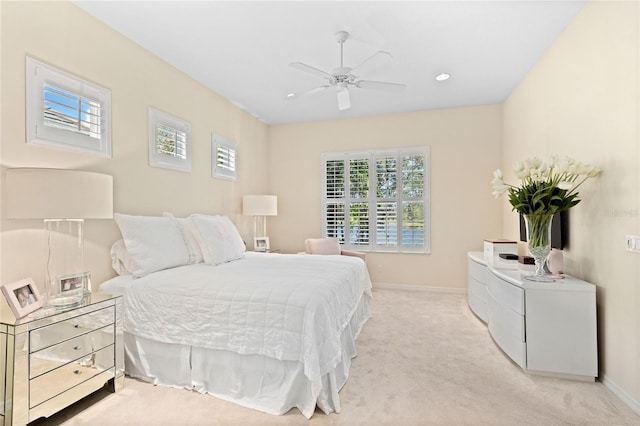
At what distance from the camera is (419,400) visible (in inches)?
81.8

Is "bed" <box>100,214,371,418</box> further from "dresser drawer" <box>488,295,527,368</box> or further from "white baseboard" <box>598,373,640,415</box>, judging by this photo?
"white baseboard" <box>598,373,640,415</box>

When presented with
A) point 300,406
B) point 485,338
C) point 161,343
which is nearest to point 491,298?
point 485,338

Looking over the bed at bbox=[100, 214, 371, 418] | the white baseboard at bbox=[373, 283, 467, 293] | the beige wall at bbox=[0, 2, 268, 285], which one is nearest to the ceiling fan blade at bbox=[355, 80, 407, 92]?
the bed at bbox=[100, 214, 371, 418]

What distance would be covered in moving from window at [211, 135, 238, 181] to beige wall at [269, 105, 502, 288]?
152 centimetres

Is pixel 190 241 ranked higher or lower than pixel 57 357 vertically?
higher

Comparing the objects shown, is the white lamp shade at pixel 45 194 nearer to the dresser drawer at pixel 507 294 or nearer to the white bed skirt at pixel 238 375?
the white bed skirt at pixel 238 375

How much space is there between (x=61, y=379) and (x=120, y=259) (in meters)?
1.01

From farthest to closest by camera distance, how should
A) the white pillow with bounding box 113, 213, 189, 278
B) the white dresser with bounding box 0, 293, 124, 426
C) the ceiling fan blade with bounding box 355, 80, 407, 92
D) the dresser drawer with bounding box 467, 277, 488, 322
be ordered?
the dresser drawer with bounding box 467, 277, 488, 322
the ceiling fan blade with bounding box 355, 80, 407, 92
the white pillow with bounding box 113, 213, 189, 278
the white dresser with bounding box 0, 293, 124, 426

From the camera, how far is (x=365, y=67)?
343 cm

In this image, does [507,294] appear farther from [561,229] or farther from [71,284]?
[71,284]

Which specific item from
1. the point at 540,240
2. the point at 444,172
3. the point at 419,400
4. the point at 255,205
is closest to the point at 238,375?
the point at 419,400

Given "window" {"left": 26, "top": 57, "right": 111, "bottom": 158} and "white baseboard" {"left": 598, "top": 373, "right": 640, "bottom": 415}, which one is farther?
"window" {"left": 26, "top": 57, "right": 111, "bottom": 158}

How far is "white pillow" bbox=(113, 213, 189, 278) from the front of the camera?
255 centimetres

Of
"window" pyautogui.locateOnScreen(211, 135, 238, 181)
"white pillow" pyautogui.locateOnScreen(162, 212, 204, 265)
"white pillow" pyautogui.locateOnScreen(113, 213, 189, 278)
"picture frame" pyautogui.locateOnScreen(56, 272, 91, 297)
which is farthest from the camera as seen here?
"window" pyautogui.locateOnScreen(211, 135, 238, 181)
